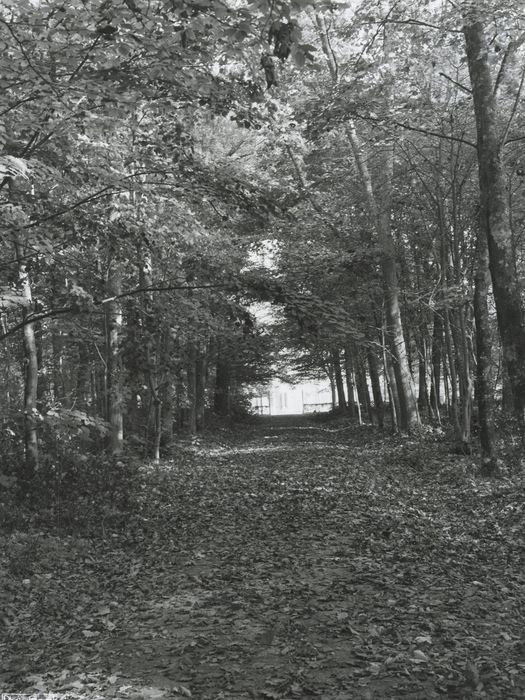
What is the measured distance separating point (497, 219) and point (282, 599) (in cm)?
681

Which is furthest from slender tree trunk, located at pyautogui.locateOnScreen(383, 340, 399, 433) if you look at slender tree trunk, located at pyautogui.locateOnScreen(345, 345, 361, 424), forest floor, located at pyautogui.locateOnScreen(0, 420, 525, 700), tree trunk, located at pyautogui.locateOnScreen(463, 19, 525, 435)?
tree trunk, located at pyautogui.locateOnScreen(463, 19, 525, 435)

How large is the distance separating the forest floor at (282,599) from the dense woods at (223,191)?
5.89 ft

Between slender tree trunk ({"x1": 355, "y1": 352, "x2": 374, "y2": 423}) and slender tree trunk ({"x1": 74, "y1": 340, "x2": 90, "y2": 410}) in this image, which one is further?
slender tree trunk ({"x1": 355, "y1": 352, "x2": 374, "y2": 423})

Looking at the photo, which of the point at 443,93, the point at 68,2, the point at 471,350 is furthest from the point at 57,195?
the point at 471,350

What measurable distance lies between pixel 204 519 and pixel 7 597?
416 cm

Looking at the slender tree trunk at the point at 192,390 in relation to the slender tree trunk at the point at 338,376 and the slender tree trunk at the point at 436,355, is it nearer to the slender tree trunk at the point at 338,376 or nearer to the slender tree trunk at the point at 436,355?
the slender tree trunk at the point at 436,355

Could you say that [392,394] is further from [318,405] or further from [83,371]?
[318,405]

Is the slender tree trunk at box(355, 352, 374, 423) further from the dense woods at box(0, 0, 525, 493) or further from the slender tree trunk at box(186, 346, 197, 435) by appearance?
the slender tree trunk at box(186, 346, 197, 435)

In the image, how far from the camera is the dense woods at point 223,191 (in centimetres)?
573

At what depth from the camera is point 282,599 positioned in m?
5.85

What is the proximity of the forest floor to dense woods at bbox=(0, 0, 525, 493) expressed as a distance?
5.89 feet

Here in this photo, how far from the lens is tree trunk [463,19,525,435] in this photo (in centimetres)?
A: 890

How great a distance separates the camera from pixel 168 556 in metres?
7.67

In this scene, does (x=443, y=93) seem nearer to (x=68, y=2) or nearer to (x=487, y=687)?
(x=68, y=2)
